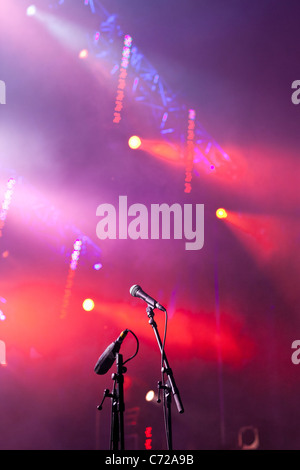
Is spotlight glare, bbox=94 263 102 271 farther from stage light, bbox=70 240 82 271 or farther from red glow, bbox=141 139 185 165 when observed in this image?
red glow, bbox=141 139 185 165

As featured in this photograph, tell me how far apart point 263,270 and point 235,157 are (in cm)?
119

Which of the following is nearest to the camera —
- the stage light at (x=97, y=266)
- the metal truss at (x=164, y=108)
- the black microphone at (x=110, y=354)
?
the black microphone at (x=110, y=354)

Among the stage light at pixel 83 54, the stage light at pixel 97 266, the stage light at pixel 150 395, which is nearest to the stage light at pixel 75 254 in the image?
the stage light at pixel 97 266

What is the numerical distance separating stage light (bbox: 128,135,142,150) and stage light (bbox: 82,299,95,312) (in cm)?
159

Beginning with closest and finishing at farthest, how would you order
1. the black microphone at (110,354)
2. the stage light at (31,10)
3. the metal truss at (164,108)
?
1. the black microphone at (110,354)
2. the stage light at (31,10)
3. the metal truss at (164,108)

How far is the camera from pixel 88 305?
14.0ft

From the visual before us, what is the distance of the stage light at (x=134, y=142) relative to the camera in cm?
458

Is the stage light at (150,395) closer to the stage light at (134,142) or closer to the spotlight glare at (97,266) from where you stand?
the spotlight glare at (97,266)

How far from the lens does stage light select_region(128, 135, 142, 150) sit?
4.58 metres

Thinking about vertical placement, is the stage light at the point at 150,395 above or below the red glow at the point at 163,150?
below

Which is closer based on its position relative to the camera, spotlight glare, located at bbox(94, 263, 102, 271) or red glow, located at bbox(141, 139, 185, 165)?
spotlight glare, located at bbox(94, 263, 102, 271)

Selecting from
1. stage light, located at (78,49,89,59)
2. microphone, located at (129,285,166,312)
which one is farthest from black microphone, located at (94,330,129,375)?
stage light, located at (78,49,89,59)

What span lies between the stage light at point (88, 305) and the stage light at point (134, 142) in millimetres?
1594

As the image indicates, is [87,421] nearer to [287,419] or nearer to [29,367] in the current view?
[29,367]
